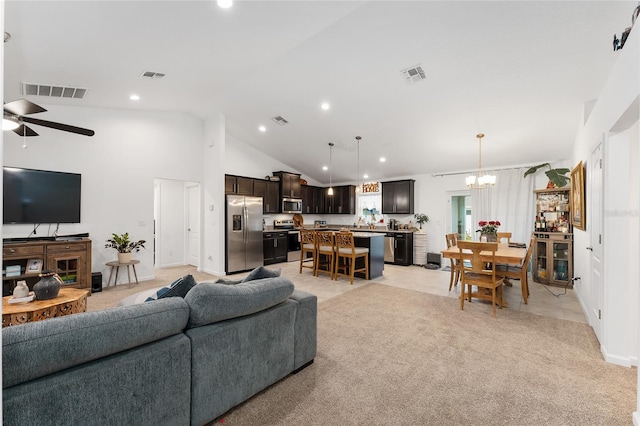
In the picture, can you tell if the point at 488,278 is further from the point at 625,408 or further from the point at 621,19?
the point at 621,19

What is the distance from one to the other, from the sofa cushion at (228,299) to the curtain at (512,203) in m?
5.87

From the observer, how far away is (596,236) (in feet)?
9.91

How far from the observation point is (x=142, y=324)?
4.84 feet

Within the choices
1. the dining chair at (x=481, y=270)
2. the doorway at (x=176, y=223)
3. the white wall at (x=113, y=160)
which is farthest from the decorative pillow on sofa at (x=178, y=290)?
the doorway at (x=176, y=223)

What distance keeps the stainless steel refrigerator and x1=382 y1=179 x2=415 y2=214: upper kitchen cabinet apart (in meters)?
3.46

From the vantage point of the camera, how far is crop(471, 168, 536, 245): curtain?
19.5 ft

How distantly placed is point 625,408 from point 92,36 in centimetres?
549

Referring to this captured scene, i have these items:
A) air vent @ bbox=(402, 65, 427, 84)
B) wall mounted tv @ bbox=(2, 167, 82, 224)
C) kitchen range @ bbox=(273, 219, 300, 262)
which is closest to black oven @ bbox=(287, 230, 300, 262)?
kitchen range @ bbox=(273, 219, 300, 262)

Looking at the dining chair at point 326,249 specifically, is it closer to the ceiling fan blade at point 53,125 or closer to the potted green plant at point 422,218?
the potted green plant at point 422,218

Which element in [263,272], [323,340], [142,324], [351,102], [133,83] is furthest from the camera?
[351,102]


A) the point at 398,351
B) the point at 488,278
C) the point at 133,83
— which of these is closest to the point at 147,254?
the point at 133,83

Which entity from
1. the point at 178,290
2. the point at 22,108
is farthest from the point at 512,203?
the point at 22,108

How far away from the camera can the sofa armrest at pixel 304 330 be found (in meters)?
2.32

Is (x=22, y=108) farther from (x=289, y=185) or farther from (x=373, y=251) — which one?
(x=289, y=185)
